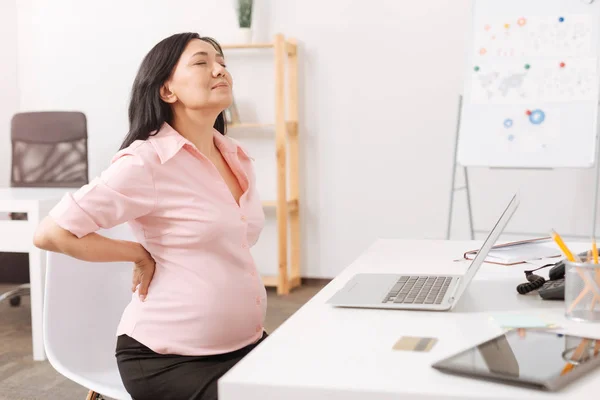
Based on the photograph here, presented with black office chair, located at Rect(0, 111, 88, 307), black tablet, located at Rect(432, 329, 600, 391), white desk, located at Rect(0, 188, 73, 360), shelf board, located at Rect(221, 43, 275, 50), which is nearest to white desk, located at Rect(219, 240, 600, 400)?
black tablet, located at Rect(432, 329, 600, 391)

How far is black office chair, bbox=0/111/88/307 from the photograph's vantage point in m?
3.96

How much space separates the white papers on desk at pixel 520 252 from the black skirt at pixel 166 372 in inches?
25.8

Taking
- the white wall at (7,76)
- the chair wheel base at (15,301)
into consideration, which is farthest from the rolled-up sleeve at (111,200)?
the white wall at (7,76)

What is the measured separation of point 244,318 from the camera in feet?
5.23

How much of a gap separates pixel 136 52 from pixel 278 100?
104 centimetres

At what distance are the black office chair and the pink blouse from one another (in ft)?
8.11

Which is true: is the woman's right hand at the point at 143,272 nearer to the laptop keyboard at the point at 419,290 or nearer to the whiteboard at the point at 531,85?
the laptop keyboard at the point at 419,290

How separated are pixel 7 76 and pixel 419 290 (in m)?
4.15

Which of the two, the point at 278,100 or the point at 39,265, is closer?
the point at 39,265

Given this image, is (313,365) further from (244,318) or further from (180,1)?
(180,1)

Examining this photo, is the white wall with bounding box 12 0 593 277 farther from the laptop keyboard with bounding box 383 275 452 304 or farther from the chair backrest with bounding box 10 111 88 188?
the laptop keyboard with bounding box 383 275 452 304

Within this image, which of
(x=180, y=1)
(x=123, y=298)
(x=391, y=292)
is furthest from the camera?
(x=180, y=1)

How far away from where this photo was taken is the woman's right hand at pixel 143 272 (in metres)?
1.55

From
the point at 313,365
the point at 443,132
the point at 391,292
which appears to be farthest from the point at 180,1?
the point at 313,365
